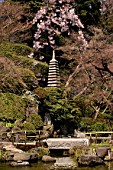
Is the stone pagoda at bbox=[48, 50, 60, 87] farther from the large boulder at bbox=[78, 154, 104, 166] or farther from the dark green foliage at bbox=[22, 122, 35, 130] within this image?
the large boulder at bbox=[78, 154, 104, 166]

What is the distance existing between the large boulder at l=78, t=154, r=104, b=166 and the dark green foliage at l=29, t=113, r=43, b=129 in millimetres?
6231

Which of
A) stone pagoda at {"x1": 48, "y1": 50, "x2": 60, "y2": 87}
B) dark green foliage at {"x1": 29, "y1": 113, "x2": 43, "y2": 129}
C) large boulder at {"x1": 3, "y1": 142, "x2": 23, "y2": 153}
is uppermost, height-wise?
stone pagoda at {"x1": 48, "y1": 50, "x2": 60, "y2": 87}

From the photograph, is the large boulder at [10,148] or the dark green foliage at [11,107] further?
the dark green foliage at [11,107]

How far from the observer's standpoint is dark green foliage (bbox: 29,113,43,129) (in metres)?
18.9

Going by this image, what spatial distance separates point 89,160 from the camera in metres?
12.7

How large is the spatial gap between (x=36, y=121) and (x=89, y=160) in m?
6.78

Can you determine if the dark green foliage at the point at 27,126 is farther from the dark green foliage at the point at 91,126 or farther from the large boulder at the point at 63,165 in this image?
the large boulder at the point at 63,165

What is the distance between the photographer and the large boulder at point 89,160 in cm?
1265

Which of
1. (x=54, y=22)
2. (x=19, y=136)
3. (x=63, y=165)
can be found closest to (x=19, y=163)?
(x=63, y=165)

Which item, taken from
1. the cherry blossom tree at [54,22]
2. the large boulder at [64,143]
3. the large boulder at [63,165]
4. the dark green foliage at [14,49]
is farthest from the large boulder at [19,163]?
the cherry blossom tree at [54,22]

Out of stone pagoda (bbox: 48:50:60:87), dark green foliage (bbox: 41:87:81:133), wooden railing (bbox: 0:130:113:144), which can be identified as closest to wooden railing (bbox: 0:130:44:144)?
wooden railing (bbox: 0:130:113:144)

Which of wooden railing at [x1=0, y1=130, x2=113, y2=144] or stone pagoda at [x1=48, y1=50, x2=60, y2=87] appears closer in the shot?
wooden railing at [x1=0, y1=130, x2=113, y2=144]

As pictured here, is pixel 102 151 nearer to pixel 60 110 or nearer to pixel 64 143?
pixel 64 143

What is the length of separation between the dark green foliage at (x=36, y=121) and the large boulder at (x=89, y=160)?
6.23 m
